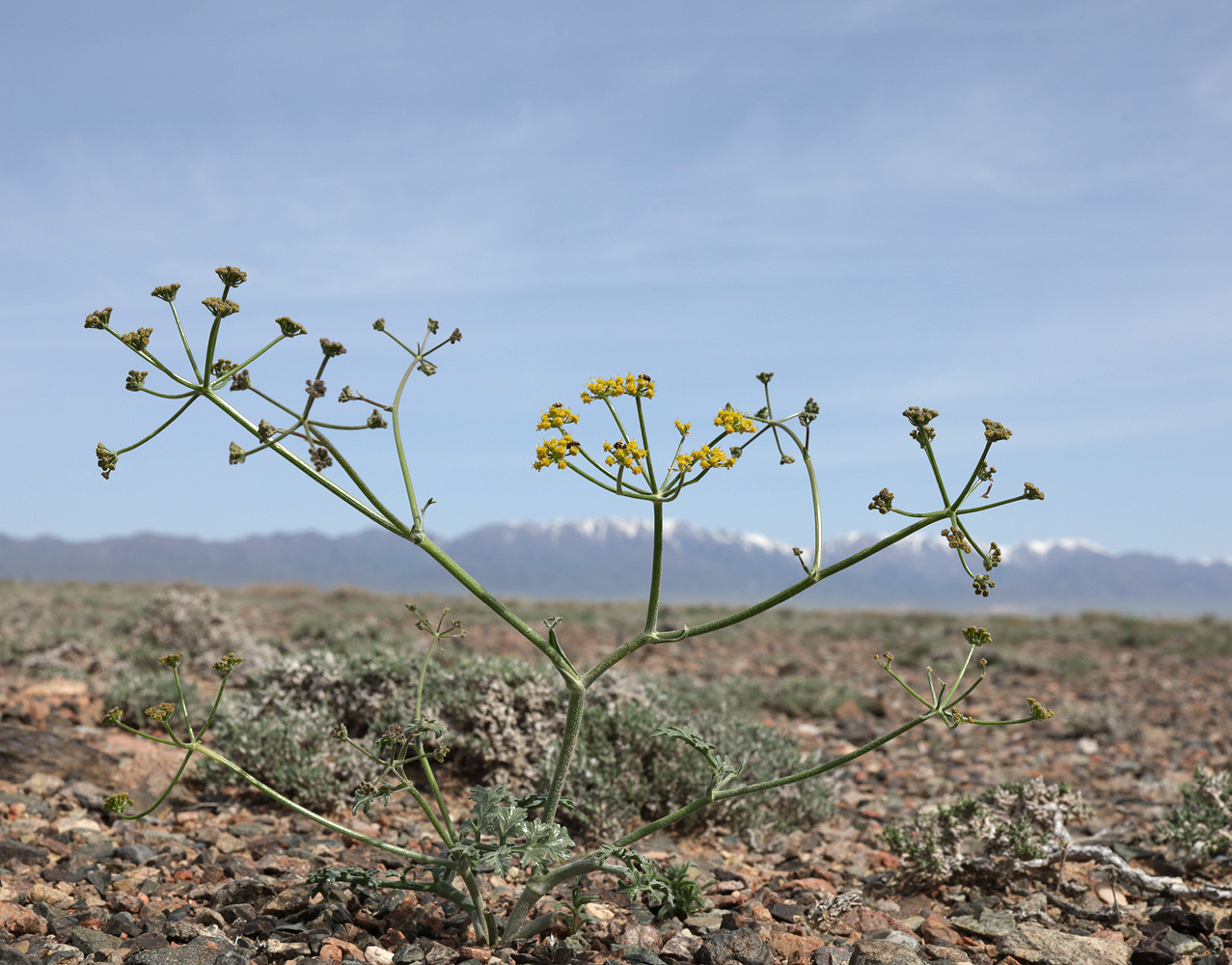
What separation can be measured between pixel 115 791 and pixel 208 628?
6.79 m

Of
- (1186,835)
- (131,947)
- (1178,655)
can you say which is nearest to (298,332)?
(131,947)

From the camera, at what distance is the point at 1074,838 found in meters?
6.75

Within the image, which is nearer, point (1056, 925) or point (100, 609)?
point (1056, 925)

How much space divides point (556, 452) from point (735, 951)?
2687 mm

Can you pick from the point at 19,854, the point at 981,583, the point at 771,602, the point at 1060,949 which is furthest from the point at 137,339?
the point at 1060,949

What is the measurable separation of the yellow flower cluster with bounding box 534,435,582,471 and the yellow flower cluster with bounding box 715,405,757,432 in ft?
2.00

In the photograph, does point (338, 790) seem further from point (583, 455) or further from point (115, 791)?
point (583, 455)

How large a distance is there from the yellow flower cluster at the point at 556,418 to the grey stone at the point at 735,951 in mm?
2719

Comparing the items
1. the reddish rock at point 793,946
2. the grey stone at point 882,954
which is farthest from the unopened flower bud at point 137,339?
the grey stone at point 882,954

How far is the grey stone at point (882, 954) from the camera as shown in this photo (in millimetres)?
4215

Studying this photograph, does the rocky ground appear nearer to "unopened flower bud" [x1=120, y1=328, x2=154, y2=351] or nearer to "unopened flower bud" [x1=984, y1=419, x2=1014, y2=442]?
"unopened flower bud" [x1=984, y1=419, x2=1014, y2=442]

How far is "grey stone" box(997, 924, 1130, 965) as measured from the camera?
4535 mm

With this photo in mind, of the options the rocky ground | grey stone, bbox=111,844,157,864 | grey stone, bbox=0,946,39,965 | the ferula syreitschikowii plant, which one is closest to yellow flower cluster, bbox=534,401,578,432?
the ferula syreitschikowii plant

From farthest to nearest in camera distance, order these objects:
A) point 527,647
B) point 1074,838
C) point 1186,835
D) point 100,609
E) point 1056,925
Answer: point 100,609, point 527,647, point 1074,838, point 1186,835, point 1056,925
